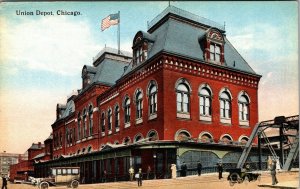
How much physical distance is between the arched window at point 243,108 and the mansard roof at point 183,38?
1175mm

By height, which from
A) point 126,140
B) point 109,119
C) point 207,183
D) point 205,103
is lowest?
point 207,183

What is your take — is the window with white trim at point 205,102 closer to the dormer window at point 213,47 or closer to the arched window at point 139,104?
the dormer window at point 213,47

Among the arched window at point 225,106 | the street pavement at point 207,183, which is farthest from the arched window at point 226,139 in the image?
the street pavement at point 207,183

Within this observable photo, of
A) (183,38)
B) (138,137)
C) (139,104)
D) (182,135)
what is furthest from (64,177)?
(183,38)

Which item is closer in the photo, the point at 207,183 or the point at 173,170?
the point at 207,183

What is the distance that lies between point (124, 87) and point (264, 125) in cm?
648

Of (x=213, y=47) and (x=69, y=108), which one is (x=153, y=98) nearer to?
(x=213, y=47)

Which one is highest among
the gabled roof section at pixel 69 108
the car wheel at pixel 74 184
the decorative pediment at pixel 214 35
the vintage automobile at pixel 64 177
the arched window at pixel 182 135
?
the decorative pediment at pixel 214 35

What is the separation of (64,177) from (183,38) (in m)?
7.54

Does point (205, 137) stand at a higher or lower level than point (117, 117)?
lower

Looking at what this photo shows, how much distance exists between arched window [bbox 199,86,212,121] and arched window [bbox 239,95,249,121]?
1.29m

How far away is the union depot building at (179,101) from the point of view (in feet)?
54.3

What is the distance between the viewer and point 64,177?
57.7 ft

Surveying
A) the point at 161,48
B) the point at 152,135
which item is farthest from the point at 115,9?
the point at 152,135
